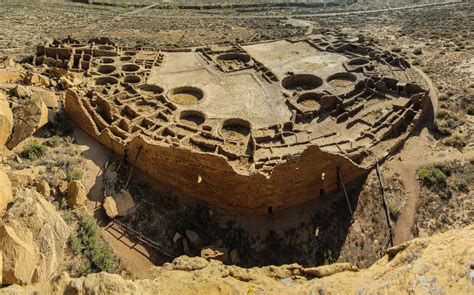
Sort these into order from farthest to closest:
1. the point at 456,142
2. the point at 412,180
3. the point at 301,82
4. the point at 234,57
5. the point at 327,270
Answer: the point at 234,57 → the point at 301,82 → the point at 456,142 → the point at 412,180 → the point at 327,270

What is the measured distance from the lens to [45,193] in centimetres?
1914

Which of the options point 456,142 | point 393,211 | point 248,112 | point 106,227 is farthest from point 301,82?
point 106,227

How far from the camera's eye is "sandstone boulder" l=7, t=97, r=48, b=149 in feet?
76.3

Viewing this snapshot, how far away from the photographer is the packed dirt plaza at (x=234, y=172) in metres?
10.5

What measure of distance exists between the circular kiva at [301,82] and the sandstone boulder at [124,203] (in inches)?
754

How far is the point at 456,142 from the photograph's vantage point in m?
27.2

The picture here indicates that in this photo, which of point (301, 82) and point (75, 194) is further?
point (301, 82)

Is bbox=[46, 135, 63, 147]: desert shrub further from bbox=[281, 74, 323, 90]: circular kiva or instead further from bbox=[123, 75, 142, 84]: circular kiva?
bbox=[281, 74, 323, 90]: circular kiva

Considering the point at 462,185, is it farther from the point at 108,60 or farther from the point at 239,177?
the point at 108,60

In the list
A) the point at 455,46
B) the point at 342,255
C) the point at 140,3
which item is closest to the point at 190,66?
the point at 342,255

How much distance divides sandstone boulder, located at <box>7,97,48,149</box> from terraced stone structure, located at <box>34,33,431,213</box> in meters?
2.16

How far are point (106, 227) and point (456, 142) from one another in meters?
23.5

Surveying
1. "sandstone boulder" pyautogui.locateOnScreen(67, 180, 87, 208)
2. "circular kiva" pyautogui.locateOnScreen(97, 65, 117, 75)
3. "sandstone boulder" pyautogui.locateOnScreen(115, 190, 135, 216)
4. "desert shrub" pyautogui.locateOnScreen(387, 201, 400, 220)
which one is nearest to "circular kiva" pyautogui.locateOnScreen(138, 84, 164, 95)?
"circular kiva" pyautogui.locateOnScreen(97, 65, 117, 75)

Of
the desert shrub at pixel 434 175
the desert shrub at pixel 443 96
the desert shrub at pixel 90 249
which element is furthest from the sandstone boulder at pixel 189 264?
the desert shrub at pixel 443 96
